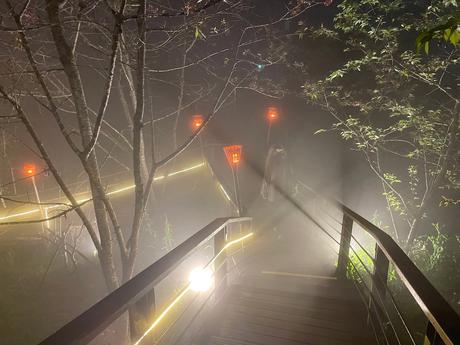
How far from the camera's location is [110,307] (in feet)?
6.21

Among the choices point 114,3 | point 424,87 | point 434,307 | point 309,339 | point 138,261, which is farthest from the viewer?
point 138,261

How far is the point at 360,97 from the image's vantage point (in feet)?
38.6

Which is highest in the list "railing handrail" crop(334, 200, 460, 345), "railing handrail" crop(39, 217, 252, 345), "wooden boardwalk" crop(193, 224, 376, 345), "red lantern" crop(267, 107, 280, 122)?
"red lantern" crop(267, 107, 280, 122)

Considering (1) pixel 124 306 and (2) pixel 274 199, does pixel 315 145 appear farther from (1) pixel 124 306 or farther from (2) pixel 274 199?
(1) pixel 124 306

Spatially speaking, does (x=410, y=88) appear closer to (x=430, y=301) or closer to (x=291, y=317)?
(x=291, y=317)

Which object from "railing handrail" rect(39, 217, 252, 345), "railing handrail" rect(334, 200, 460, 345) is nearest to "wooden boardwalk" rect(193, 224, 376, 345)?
"railing handrail" rect(39, 217, 252, 345)

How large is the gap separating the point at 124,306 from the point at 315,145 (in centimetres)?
1636

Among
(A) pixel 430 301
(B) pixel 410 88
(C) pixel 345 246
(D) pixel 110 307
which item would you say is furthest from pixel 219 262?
(B) pixel 410 88

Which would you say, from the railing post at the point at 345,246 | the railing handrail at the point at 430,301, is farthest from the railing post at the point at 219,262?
the railing handrail at the point at 430,301

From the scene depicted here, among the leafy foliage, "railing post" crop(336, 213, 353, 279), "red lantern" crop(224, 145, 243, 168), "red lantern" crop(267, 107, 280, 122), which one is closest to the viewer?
"railing post" crop(336, 213, 353, 279)

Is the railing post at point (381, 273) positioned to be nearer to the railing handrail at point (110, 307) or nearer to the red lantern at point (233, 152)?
the railing handrail at point (110, 307)

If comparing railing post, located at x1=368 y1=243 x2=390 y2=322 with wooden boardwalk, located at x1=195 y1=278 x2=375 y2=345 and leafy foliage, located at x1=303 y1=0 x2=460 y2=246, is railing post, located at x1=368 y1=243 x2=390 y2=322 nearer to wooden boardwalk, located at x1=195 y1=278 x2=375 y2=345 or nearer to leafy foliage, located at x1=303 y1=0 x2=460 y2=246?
wooden boardwalk, located at x1=195 y1=278 x2=375 y2=345

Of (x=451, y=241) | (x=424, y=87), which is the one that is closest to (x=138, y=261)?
(x=451, y=241)

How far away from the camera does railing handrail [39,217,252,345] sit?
63.6 inches
